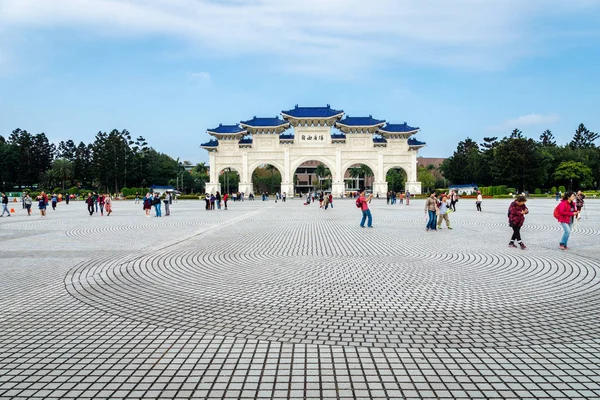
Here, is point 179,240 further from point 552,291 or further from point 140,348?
point 552,291

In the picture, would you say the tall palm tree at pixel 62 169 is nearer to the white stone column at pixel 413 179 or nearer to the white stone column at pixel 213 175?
the white stone column at pixel 213 175

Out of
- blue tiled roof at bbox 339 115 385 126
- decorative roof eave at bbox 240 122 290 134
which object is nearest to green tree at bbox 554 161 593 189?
blue tiled roof at bbox 339 115 385 126

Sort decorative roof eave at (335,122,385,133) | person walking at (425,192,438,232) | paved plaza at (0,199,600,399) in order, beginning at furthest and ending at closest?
decorative roof eave at (335,122,385,133) < person walking at (425,192,438,232) < paved plaza at (0,199,600,399)

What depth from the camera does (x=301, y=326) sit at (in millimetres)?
4609

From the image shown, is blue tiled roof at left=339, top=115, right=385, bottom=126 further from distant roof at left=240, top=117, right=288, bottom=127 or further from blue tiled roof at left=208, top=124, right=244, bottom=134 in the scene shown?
blue tiled roof at left=208, top=124, right=244, bottom=134

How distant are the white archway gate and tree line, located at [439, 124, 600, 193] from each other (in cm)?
1440

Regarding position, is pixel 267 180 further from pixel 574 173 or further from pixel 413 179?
pixel 574 173

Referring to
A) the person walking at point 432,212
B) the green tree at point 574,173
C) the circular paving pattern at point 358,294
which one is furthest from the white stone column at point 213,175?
the circular paving pattern at point 358,294

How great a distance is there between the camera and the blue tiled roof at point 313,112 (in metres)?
64.0

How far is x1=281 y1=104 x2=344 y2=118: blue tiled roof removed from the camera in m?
64.0

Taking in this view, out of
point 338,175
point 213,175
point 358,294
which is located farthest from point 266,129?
point 358,294

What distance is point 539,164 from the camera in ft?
216

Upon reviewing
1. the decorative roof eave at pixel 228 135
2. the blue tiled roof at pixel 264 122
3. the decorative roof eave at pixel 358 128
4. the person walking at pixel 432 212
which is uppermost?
the blue tiled roof at pixel 264 122

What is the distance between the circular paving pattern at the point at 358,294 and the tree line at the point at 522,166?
63.3 meters
